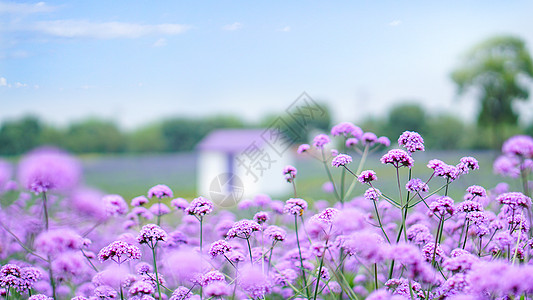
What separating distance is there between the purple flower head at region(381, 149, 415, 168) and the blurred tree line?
1525cm

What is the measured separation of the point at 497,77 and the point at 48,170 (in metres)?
26.0

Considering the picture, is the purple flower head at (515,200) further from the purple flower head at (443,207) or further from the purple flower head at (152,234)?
the purple flower head at (152,234)

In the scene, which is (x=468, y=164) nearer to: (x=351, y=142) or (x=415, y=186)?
(x=415, y=186)

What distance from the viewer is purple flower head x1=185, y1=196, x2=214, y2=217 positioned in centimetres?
202

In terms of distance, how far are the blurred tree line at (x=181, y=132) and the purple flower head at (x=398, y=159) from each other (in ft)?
50.0

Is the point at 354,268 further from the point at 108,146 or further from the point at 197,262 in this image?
the point at 108,146

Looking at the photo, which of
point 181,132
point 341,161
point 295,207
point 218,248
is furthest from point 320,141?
point 181,132

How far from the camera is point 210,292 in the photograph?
154 centimetres

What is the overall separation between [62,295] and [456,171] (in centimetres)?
251

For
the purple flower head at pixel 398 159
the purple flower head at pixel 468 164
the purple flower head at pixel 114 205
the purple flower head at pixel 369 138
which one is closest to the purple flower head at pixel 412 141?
the purple flower head at pixel 398 159

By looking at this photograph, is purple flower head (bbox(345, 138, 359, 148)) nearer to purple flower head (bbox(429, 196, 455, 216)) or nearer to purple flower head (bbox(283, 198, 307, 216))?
purple flower head (bbox(283, 198, 307, 216))

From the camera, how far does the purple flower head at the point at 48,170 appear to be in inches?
66.7

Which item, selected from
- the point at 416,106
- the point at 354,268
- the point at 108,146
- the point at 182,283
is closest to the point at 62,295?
the point at 182,283

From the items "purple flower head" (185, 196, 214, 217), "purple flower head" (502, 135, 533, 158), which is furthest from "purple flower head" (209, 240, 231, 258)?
"purple flower head" (502, 135, 533, 158)
